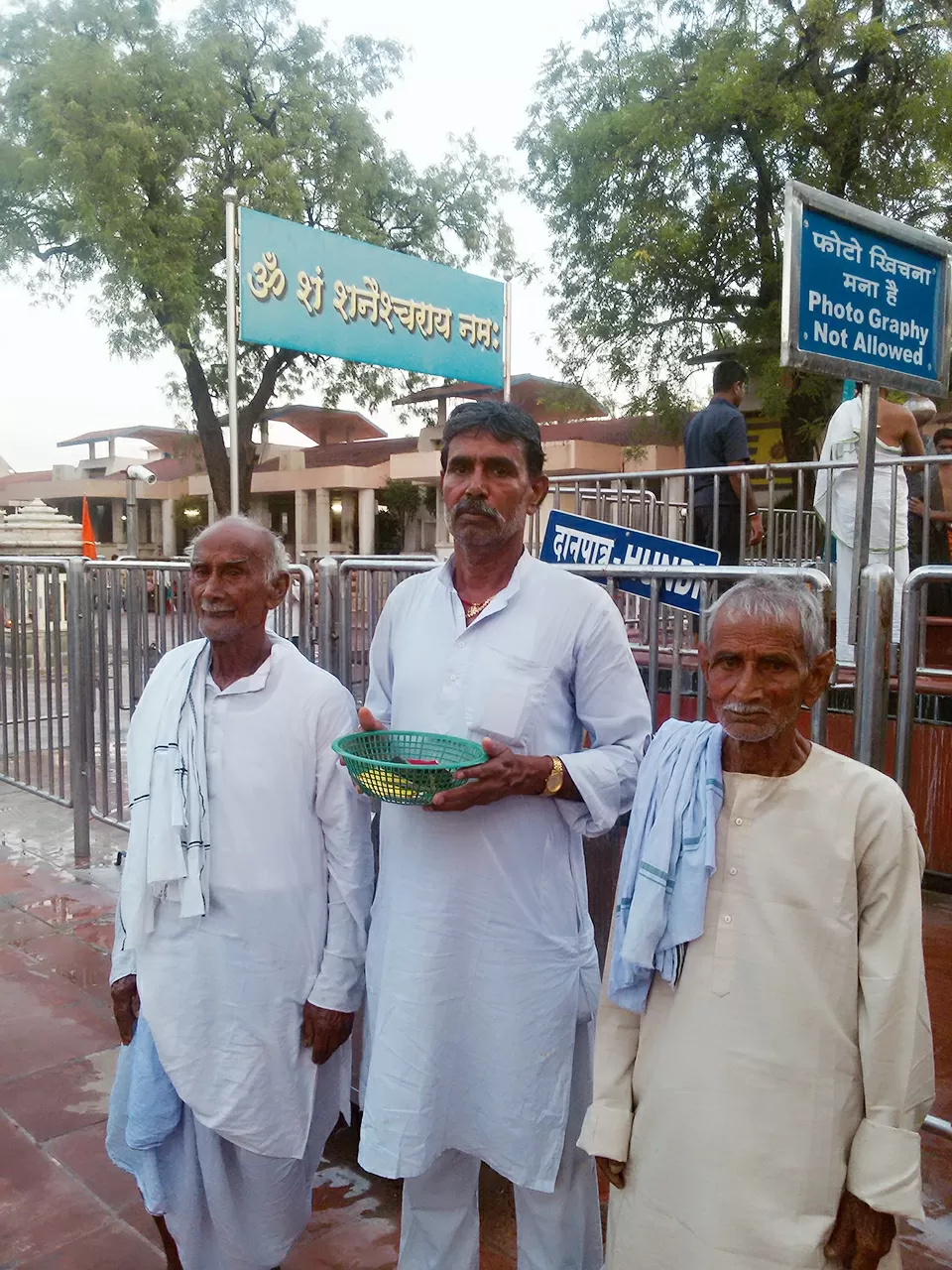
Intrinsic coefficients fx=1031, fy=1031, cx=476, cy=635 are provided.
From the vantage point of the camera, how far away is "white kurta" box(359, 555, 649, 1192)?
2.12m

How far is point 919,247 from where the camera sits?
2.74 meters

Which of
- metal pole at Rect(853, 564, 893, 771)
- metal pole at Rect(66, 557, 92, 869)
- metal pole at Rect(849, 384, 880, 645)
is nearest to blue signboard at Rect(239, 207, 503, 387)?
metal pole at Rect(66, 557, 92, 869)

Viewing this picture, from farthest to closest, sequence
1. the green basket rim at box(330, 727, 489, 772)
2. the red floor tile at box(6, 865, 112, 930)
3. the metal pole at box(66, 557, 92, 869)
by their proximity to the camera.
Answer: the metal pole at box(66, 557, 92, 869) < the red floor tile at box(6, 865, 112, 930) < the green basket rim at box(330, 727, 489, 772)

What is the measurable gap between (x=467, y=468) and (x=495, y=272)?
21541 mm

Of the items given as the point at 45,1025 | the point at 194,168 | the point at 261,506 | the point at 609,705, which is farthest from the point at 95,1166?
the point at 261,506

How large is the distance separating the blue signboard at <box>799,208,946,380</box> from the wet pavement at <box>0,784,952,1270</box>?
88.0 inches

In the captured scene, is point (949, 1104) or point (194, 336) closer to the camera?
point (949, 1104)

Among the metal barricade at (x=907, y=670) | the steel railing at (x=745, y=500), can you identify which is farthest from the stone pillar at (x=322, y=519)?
the metal barricade at (x=907, y=670)

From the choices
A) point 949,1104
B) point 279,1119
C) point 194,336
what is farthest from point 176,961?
point 194,336

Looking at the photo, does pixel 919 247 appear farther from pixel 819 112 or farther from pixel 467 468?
pixel 819 112

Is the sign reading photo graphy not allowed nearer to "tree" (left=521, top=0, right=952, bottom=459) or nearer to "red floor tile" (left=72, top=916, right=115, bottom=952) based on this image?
"red floor tile" (left=72, top=916, right=115, bottom=952)

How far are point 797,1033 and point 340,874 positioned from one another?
42.7 inches

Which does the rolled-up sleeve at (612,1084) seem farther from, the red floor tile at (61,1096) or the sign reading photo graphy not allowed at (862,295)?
the red floor tile at (61,1096)

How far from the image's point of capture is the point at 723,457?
23.8 ft
